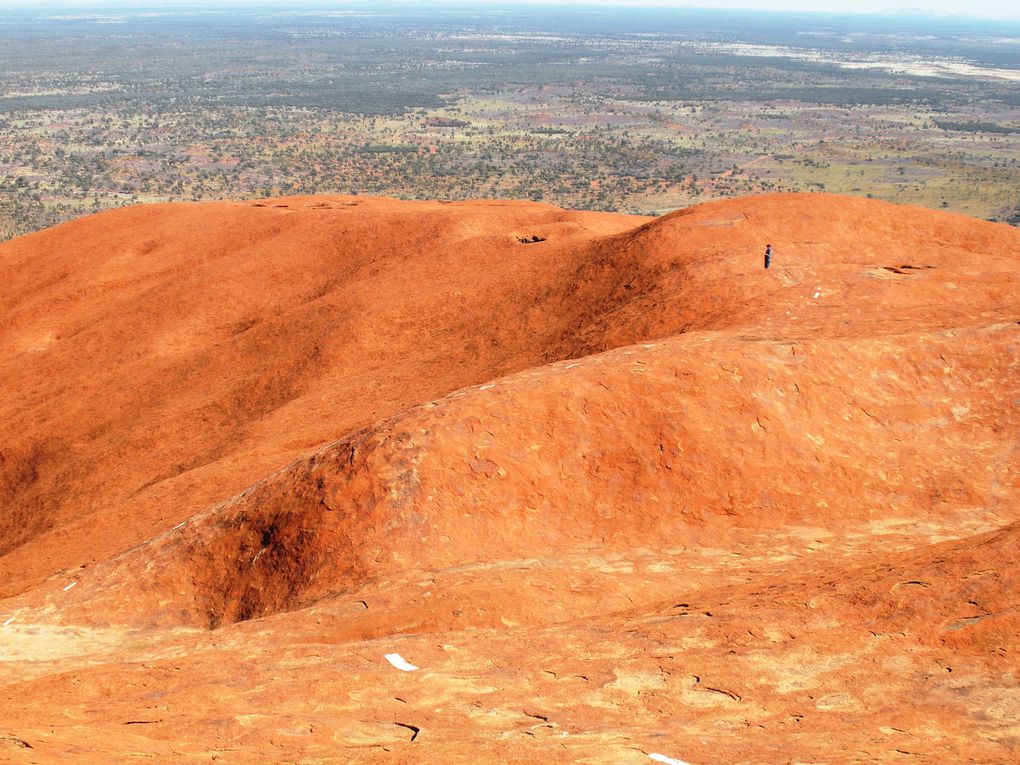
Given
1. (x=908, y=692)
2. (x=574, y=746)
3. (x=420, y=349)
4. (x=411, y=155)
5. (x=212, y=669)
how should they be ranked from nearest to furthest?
(x=574, y=746) → (x=908, y=692) → (x=212, y=669) → (x=420, y=349) → (x=411, y=155)

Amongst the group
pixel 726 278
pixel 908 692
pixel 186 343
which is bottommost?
pixel 186 343

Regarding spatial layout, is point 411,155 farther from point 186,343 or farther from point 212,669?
point 212,669

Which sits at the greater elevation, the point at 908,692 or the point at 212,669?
the point at 908,692

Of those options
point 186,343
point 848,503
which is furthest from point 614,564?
point 186,343

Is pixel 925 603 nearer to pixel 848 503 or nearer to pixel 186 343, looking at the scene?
pixel 848 503

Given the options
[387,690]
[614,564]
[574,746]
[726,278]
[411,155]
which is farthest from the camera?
[411,155]

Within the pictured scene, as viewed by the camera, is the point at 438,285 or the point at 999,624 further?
the point at 438,285
